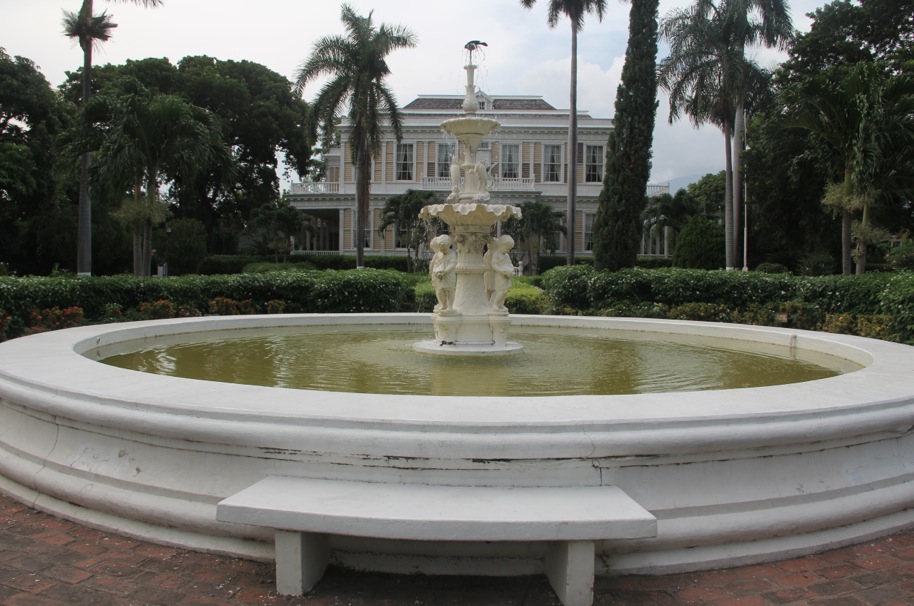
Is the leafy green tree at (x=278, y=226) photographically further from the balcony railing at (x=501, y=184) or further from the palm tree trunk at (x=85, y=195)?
the palm tree trunk at (x=85, y=195)

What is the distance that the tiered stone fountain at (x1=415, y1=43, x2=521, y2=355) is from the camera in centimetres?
807

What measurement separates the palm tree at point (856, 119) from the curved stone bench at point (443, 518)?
15.4m

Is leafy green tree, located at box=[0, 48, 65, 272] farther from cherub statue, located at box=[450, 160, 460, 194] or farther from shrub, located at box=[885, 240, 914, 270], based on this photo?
shrub, located at box=[885, 240, 914, 270]

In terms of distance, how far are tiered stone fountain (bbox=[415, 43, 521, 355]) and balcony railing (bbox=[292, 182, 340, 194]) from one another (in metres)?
34.9

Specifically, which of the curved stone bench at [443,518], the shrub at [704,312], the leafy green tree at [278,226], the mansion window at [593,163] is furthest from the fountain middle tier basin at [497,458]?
the mansion window at [593,163]

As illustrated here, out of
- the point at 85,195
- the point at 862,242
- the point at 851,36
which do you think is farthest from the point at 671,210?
the point at 85,195

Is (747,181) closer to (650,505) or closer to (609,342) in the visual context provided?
(609,342)

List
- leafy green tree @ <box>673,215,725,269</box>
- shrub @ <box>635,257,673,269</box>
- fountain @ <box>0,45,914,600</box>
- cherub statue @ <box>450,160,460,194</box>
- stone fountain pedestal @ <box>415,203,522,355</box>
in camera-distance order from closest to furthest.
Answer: fountain @ <box>0,45,914,600</box>
stone fountain pedestal @ <box>415,203,522,355</box>
cherub statue @ <box>450,160,460,194</box>
leafy green tree @ <box>673,215,725,269</box>
shrub @ <box>635,257,673,269</box>

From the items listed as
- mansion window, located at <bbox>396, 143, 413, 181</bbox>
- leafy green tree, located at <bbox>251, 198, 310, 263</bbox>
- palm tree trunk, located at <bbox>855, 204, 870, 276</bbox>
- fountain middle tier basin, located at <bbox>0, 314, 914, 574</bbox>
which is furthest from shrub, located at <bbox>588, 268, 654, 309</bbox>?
mansion window, located at <bbox>396, 143, 413, 181</bbox>

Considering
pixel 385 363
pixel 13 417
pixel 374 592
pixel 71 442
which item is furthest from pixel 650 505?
pixel 385 363

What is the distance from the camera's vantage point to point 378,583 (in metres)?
2.96

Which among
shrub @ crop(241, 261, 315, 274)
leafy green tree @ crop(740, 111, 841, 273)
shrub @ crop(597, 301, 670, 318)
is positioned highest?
leafy green tree @ crop(740, 111, 841, 273)

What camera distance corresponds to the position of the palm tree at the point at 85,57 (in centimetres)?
2050

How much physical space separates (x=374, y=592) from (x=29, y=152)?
29.6 metres
